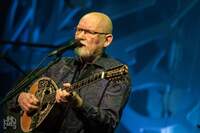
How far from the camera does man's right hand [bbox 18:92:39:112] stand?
8.19ft

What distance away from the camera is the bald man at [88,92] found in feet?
7.31

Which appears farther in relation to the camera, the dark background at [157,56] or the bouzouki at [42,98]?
the dark background at [157,56]

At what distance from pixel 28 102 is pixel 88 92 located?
342 millimetres

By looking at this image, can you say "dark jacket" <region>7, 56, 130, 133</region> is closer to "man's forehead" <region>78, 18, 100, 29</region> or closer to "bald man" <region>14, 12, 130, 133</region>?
"bald man" <region>14, 12, 130, 133</region>

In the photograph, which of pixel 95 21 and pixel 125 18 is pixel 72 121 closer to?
pixel 95 21

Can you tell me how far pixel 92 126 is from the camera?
231 cm

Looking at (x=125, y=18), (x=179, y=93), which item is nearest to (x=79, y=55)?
(x=179, y=93)

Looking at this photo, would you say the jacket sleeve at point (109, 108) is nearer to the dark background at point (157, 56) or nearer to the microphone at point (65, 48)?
the microphone at point (65, 48)

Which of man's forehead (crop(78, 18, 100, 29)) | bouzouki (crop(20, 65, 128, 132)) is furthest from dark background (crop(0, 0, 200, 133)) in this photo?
man's forehead (crop(78, 18, 100, 29))

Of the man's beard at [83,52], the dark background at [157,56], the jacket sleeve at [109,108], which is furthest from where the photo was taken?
the dark background at [157,56]

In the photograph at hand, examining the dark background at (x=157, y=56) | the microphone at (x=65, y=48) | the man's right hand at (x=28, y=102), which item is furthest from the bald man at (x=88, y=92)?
the dark background at (x=157, y=56)

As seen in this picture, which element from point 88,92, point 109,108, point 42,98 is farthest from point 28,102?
point 109,108

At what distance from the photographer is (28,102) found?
2.51 meters

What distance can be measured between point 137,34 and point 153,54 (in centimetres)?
26
